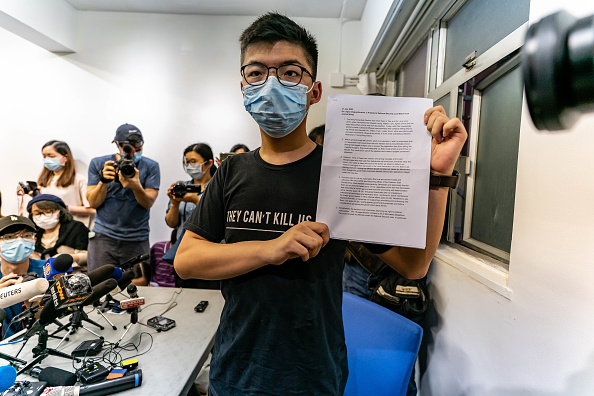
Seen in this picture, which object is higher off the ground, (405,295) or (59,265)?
(59,265)

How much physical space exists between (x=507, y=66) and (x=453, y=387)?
4.21ft

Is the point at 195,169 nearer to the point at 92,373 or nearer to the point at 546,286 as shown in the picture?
the point at 92,373

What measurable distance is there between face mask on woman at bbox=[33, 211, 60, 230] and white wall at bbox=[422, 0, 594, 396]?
2804 mm

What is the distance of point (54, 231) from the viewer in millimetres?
2309

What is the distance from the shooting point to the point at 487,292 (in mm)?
987

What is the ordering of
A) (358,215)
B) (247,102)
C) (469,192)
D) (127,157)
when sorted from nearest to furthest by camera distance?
(358,215) < (247,102) < (469,192) < (127,157)

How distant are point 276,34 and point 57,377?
1.22 meters

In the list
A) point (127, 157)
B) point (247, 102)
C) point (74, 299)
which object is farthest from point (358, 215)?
point (127, 157)

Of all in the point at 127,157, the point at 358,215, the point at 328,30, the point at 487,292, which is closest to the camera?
the point at 358,215

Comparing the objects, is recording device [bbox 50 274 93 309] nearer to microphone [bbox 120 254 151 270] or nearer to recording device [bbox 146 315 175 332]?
recording device [bbox 146 315 175 332]

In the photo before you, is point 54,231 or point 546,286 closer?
point 546,286

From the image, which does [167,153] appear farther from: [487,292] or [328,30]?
[487,292]

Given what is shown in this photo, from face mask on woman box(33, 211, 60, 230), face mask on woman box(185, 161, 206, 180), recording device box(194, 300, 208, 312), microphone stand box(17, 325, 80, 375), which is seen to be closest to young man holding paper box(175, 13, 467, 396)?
microphone stand box(17, 325, 80, 375)

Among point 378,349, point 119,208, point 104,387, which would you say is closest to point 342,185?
point 378,349
